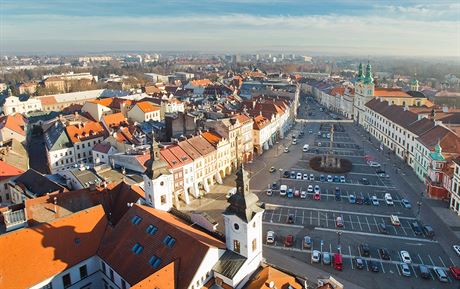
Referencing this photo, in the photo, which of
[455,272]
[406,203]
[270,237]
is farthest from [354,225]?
[455,272]

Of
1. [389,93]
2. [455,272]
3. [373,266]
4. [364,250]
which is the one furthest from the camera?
Result: [389,93]

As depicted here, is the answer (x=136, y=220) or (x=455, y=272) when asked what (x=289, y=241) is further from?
(x=136, y=220)

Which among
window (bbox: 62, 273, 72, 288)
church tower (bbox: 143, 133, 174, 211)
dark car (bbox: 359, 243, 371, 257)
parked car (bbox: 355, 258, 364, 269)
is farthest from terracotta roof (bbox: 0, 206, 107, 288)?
dark car (bbox: 359, 243, 371, 257)

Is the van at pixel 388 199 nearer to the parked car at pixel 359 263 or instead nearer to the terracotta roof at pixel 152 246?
the parked car at pixel 359 263

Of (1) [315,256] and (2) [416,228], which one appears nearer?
(1) [315,256]

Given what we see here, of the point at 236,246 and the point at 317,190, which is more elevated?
the point at 236,246

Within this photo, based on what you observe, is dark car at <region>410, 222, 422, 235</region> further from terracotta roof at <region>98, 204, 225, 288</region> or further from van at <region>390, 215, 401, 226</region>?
terracotta roof at <region>98, 204, 225, 288</region>
